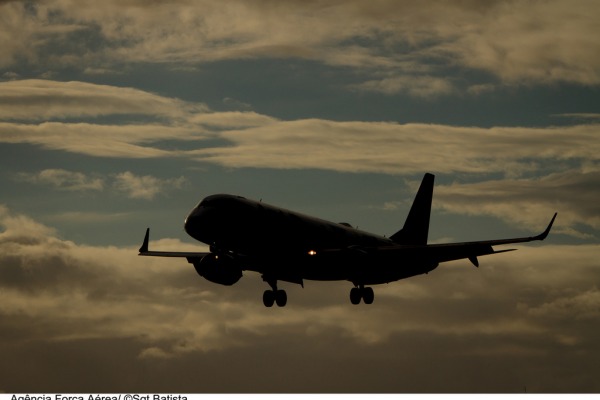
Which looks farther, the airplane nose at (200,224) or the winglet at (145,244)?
the winglet at (145,244)

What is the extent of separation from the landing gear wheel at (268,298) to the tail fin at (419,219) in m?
17.8

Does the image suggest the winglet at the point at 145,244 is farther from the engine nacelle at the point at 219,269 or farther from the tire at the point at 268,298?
the engine nacelle at the point at 219,269

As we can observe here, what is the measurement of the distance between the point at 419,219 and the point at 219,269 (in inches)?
1188

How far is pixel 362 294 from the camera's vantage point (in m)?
82.9

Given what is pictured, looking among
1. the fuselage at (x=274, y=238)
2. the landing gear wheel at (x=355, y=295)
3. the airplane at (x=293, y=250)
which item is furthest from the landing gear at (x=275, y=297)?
the landing gear wheel at (x=355, y=295)

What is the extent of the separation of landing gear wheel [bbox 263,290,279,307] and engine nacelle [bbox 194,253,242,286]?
8.32 m

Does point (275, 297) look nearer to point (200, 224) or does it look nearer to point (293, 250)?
point (293, 250)

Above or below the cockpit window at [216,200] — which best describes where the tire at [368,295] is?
below

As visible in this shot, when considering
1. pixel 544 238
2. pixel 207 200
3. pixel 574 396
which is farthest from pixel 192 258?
pixel 574 396

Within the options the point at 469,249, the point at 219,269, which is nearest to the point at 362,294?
the point at 469,249

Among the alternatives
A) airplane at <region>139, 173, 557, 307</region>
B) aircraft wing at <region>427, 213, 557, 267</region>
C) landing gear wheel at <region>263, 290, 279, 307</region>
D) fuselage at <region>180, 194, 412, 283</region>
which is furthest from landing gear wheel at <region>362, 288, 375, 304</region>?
landing gear wheel at <region>263, 290, 279, 307</region>

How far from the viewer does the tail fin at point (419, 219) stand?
301 feet

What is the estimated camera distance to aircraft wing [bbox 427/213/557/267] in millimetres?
73062

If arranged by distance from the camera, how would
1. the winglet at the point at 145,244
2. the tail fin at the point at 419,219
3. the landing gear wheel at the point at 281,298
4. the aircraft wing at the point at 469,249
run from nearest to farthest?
the aircraft wing at the point at 469,249 → the landing gear wheel at the point at 281,298 → the winglet at the point at 145,244 → the tail fin at the point at 419,219
